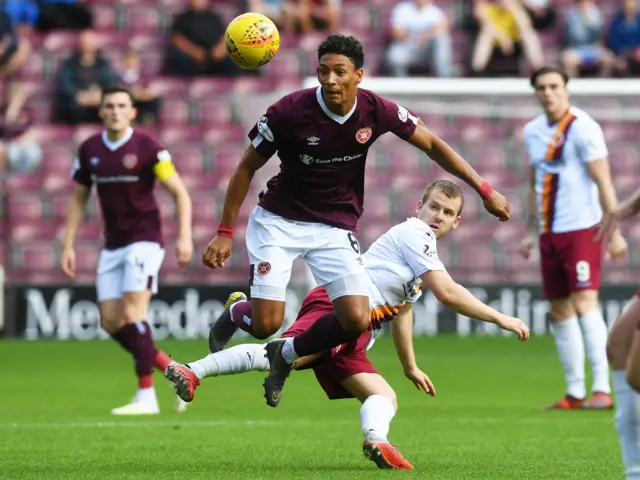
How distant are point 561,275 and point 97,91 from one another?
30.9 feet

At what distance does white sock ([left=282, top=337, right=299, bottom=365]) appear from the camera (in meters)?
6.84

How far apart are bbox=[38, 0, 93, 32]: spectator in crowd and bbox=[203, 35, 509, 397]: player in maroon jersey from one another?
42.9 ft

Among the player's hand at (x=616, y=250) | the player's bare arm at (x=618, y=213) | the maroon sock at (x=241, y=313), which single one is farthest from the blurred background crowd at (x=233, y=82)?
the player's bare arm at (x=618, y=213)

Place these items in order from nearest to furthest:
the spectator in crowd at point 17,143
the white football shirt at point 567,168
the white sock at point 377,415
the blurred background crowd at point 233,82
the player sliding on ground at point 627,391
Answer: the player sliding on ground at point 627,391
the white sock at point 377,415
the white football shirt at point 567,168
the blurred background crowd at point 233,82
the spectator in crowd at point 17,143

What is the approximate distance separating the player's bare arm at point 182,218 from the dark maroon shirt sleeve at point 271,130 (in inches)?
120

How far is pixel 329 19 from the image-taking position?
1959cm

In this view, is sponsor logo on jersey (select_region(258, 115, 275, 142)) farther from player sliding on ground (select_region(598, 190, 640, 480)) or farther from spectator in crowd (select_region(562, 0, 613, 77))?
spectator in crowd (select_region(562, 0, 613, 77))

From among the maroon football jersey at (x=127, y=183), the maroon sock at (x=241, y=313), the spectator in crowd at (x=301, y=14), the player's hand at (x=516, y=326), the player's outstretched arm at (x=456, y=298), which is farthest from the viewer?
the spectator in crowd at (x=301, y=14)

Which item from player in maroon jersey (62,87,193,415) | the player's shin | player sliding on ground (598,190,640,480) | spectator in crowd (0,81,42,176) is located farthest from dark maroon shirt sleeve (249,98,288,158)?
spectator in crowd (0,81,42,176)

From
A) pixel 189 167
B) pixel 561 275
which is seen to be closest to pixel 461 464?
pixel 561 275

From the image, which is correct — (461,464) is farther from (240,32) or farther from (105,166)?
(105,166)

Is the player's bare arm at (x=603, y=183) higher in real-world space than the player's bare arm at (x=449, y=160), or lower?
lower

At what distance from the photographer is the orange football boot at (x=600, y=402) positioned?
9.92 m

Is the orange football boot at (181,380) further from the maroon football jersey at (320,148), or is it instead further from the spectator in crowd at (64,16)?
the spectator in crowd at (64,16)
